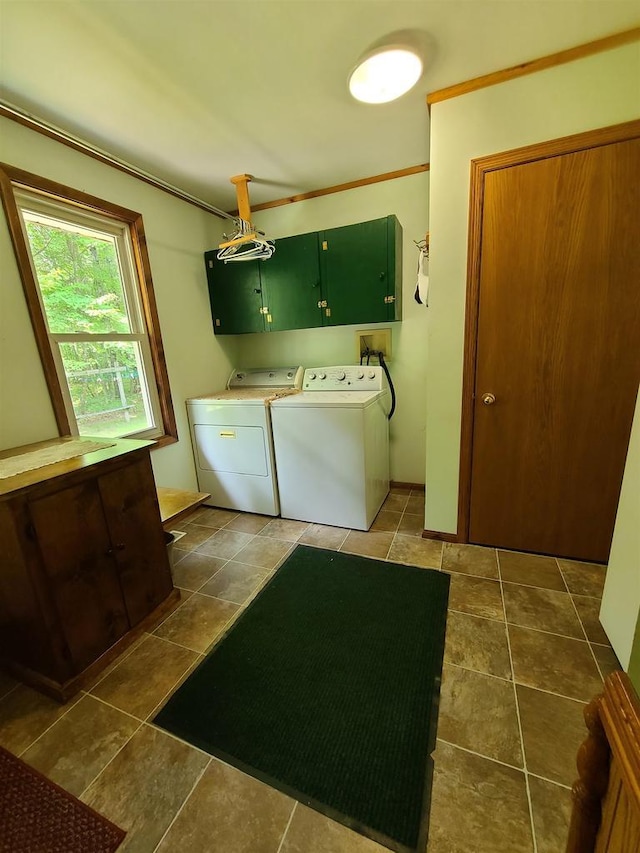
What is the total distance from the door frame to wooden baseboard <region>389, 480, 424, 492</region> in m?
0.84

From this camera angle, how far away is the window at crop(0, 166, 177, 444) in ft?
6.21

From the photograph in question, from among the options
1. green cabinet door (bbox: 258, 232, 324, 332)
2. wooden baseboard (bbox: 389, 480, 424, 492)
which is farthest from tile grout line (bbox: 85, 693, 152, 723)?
green cabinet door (bbox: 258, 232, 324, 332)

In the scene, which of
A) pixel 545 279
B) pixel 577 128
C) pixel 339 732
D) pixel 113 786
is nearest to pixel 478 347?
pixel 545 279

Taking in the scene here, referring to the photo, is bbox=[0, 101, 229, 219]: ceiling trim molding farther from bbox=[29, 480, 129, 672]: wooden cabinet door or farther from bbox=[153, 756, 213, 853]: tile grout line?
bbox=[153, 756, 213, 853]: tile grout line

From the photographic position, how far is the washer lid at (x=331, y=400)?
229 centimetres

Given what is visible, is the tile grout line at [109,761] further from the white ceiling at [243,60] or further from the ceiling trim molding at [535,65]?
the ceiling trim molding at [535,65]

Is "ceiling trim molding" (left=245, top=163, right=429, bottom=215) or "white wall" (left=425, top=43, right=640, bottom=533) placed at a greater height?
"ceiling trim molding" (left=245, top=163, right=429, bottom=215)

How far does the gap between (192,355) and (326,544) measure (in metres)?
1.90

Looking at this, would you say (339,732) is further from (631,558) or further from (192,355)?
(192,355)

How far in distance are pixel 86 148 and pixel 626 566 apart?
343 centimetres

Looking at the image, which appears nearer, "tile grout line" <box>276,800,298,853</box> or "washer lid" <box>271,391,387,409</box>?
"tile grout line" <box>276,800,298,853</box>

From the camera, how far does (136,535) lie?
1.61 meters

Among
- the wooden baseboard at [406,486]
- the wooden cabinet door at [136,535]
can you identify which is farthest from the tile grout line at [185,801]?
the wooden baseboard at [406,486]

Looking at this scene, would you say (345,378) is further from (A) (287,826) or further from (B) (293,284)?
(A) (287,826)
